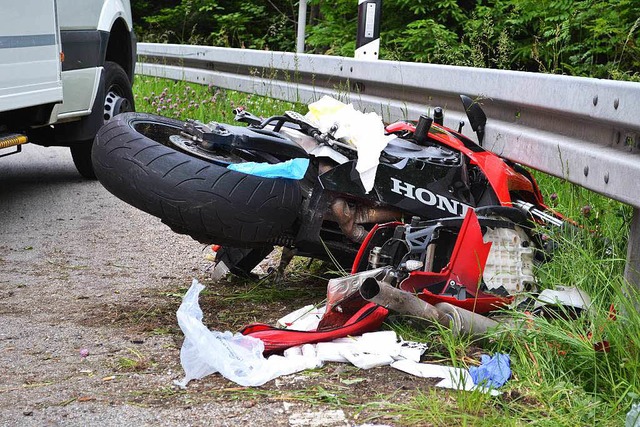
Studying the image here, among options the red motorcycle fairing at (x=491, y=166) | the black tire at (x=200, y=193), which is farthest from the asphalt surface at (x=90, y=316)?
the red motorcycle fairing at (x=491, y=166)

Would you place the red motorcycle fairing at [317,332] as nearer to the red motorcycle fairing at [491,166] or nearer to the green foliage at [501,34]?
the red motorcycle fairing at [491,166]

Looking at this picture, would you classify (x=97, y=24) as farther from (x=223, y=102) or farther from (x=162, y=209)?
(x=162, y=209)

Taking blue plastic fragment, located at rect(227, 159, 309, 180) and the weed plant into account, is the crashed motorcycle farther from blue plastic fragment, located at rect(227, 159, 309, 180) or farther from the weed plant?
the weed plant

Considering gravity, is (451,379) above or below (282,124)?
below

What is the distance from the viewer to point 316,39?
546 inches

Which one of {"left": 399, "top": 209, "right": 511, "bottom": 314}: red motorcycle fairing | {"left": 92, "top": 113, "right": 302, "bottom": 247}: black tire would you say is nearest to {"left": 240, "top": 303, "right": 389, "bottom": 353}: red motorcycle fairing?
{"left": 399, "top": 209, "right": 511, "bottom": 314}: red motorcycle fairing

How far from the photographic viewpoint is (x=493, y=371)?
126 inches

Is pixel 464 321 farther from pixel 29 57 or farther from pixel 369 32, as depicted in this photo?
pixel 369 32

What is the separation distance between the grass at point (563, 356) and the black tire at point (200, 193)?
0.68 meters

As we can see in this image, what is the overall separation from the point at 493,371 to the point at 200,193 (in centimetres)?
136

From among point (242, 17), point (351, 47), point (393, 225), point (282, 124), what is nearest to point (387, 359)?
point (393, 225)

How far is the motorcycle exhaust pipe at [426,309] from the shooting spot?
3490 millimetres

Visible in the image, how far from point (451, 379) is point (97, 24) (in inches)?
219

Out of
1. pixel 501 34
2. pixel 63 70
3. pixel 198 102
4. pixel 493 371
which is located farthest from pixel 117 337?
pixel 198 102
